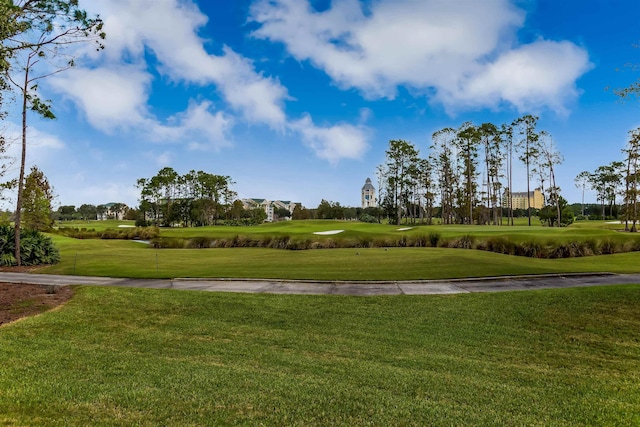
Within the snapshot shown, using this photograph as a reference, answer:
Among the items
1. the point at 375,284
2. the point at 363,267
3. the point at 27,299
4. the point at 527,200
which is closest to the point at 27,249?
the point at 27,299

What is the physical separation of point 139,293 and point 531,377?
10491 mm

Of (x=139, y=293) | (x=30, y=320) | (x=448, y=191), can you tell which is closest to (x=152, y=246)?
(x=139, y=293)

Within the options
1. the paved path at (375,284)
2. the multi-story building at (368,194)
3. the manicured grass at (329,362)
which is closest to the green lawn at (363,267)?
the paved path at (375,284)

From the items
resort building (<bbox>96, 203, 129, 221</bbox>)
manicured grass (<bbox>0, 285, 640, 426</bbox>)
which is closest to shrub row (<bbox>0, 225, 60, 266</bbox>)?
manicured grass (<bbox>0, 285, 640, 426</bbox>)

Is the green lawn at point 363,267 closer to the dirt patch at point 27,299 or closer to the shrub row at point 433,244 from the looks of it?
the shrub row at point 433,244

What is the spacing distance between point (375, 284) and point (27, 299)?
34.6ft

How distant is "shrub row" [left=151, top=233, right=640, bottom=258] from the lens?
21.2 m

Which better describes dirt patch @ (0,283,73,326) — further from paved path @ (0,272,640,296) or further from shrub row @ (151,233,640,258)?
shrub row @ (151,233,640,258)

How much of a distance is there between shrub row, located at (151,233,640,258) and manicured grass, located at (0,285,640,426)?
1184 centimetres

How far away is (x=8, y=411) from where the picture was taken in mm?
3865

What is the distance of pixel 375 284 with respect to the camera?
44.3 ft

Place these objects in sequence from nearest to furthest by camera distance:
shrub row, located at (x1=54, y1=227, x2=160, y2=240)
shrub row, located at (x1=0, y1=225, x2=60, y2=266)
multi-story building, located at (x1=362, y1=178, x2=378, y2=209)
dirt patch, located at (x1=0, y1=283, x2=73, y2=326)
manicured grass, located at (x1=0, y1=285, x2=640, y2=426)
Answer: manicured grass, located at (x1=0, y1=285, x2=640, y2=426) → dirt patch, located at (x1=0, y1=283, x2=73, y2=326) → shrub row, located at (x1=0, y1=225, x2=60, y2=266) → shrub row, located at (x1=54, y1=227, x2=160, y2=240) → multi-story building, located at (x1=362, y1=178, x2=378, y2=209)

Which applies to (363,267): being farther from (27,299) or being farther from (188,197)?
(188,197)

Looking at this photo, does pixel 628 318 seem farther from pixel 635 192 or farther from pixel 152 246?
pixel 635 192
